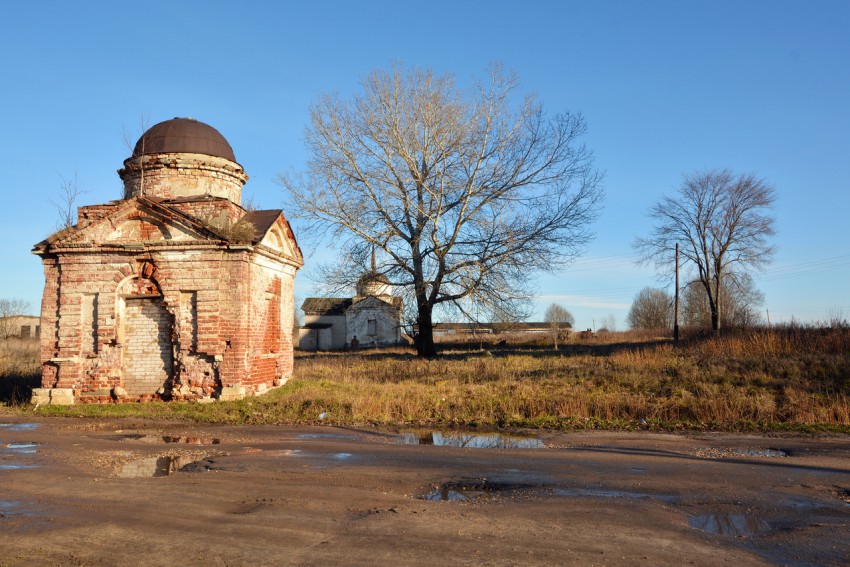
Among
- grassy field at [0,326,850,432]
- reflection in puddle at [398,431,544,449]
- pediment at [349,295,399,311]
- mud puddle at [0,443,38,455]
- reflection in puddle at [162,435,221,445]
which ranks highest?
pediment at [349,295,399,311]

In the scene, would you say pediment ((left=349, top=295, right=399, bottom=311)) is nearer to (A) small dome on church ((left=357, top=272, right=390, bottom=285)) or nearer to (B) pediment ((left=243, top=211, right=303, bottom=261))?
(A) small dome on church ((left=357, top=272, right=390, bottom=285))

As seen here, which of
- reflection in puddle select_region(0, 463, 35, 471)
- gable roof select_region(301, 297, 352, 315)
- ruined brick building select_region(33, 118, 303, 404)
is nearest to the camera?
reflection in puddle select_region(0, 463, 35, 471)

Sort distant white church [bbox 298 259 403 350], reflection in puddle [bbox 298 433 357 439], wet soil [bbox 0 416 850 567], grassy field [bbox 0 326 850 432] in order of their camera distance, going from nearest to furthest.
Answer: wet soil [bbox 0 416 850 567] → reflection in puddle [bbox 298 433 357 439] → grassy field [bbox 0 326 850 432] → distant white church [bbox 298 259 403 350]

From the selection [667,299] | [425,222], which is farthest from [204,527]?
[667,299]

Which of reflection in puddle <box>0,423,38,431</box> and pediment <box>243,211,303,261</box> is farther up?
pediment <box>243,211,303,261</box>

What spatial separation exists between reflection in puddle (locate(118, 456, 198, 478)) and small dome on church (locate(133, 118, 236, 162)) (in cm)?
1024

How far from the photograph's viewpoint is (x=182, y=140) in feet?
54.3

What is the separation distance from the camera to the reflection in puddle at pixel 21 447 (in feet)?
30.1

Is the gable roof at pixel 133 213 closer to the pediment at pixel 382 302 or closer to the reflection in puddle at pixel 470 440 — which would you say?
the reflection in puddle at pixel 470 440

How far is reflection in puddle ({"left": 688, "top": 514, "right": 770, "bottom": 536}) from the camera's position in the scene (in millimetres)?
5311

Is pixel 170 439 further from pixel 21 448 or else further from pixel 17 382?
pixel 17 382

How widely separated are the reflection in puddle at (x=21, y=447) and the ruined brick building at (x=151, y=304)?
14.6 feet

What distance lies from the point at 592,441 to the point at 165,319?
33.5ft

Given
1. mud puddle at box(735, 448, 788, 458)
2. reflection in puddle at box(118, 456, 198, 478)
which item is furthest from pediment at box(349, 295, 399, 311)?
mud puddle at box(735, 448, 788, 458)
